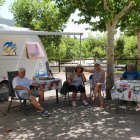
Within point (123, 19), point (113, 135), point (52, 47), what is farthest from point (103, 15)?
point (52, 47)

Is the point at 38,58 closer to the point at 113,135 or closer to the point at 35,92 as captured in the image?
the point at 35,92

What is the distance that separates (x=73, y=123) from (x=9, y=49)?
164 inches

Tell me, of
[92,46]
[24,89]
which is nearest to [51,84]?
[24,89]

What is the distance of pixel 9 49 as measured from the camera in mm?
10891

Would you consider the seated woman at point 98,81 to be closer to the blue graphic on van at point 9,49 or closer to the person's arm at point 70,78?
the person's arm at point 70,78

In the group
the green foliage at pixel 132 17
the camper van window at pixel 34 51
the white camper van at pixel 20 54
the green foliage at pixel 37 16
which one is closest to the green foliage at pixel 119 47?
the green foliage at pixel 37 16

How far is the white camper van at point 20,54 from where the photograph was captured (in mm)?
10648

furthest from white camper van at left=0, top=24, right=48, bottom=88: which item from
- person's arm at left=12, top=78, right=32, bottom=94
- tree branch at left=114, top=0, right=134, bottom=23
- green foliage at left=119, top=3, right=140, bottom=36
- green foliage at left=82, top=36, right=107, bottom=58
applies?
green foliage at left=82, top=36, right=107, bottom=58

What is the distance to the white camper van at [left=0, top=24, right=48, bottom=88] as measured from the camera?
34.9 feet

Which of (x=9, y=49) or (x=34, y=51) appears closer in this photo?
(x=9, y=49)

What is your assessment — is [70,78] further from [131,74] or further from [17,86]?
[17,86]

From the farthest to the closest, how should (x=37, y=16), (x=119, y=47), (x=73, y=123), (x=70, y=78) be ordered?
(x=119, y=47)
(x=37, y=16)
(x=70, y=78)
(x=73, y=123)

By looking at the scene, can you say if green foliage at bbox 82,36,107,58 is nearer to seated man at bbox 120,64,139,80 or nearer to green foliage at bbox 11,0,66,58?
green foliage at bbox 11,0,66,58

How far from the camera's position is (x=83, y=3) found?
33.3 feet
